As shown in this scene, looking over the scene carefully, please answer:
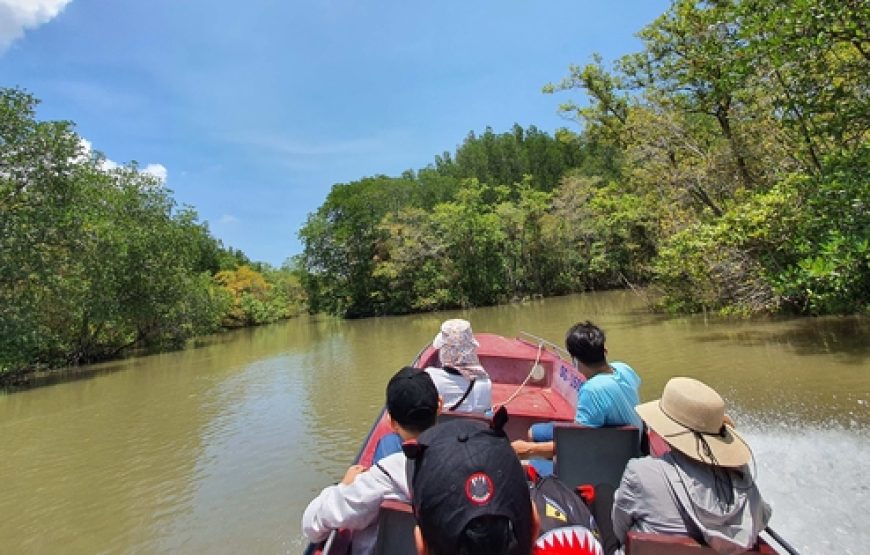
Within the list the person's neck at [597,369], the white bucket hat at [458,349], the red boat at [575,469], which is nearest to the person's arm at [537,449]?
the red boat at [575,469]

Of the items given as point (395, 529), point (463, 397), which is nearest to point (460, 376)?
point (463, 397)

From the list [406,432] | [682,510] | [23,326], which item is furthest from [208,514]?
[23,326]

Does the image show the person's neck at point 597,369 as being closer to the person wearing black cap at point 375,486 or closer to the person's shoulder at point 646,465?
the person's shoulder at point 646,465

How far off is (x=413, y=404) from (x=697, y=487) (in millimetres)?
1096

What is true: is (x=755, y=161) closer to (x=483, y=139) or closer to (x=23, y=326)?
(x=23, y=326)

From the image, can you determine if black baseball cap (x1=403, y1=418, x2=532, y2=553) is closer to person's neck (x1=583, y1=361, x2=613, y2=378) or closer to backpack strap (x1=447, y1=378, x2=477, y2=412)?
person's neck (x1=583, y1=361, x2=613, y2=378)

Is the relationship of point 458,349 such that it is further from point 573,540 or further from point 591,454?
point 573,540

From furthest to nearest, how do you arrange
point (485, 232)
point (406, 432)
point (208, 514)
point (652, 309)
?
1. point (485, 232)
2. point (652, 309)
3. point (208, 514)
4. point (406, 432)

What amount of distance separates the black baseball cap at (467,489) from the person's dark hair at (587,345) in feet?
6.19

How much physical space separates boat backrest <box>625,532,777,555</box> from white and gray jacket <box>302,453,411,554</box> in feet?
2.69

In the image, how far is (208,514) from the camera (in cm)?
523

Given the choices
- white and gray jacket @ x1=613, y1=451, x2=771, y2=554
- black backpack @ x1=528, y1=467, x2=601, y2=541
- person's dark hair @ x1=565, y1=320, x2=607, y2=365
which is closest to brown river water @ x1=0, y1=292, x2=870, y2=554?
person's dark hair @ x1=565, y1=320, x2=607, y2=365

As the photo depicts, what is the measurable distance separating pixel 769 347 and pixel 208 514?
9.67 meters

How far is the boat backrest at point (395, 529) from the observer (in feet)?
6.06
